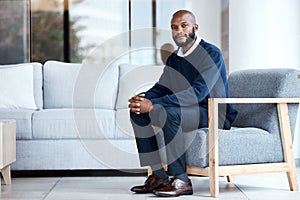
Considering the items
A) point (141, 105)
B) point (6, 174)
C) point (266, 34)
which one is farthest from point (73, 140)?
point (266, 34)

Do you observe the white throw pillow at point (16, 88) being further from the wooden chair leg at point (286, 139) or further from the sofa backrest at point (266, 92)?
the wooden chair leg at point (286, 139)

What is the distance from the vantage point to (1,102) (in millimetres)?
5098

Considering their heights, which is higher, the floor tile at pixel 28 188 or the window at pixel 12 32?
the window at pixel 12 32

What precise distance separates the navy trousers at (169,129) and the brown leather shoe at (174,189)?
0.06 meters

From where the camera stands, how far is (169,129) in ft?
12.0

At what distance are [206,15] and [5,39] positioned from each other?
2.37 metres

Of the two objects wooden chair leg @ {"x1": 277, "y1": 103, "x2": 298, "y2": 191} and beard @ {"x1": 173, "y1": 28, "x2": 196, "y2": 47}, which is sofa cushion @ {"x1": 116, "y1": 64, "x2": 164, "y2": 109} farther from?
wooden chair leg @ {"x1": 277, "y1": 103, "x2": 298, "y2": 191}

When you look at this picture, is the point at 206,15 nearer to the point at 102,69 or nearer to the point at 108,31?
the point at 108,31

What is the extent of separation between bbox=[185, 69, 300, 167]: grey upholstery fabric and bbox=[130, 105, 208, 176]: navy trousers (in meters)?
0.08

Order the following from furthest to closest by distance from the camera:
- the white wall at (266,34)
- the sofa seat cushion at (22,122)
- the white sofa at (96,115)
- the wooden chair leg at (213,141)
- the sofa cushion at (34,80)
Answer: the white wall at (266,34) → the sofa cushion at (34,80) → the sofa seat cushion at (22,122) → the white sofa at (96,115) → the wooden chair leg at (213,141)

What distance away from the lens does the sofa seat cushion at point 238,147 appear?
12.1 feet

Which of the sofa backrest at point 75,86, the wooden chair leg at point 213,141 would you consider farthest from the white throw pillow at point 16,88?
the wooden chair leg at point 213,141

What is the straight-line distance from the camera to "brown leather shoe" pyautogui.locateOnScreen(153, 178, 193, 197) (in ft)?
12.0

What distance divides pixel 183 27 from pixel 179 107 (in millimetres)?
513
